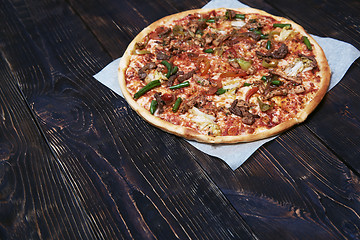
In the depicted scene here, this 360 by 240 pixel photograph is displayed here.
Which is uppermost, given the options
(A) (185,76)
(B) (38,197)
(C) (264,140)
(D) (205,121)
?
(A) (185,76)

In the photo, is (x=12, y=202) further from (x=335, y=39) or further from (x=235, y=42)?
(x=335, y=39)

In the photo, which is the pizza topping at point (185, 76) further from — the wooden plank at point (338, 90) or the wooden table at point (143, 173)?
the wooden plank at point (338, 90)

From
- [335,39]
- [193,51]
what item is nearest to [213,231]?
[193,51]

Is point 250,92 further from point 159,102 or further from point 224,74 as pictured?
point 159,102

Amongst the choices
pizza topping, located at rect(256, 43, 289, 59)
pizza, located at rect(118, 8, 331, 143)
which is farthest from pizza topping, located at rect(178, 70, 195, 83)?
pizza topping, located at rect(256, 43, 289, 59)

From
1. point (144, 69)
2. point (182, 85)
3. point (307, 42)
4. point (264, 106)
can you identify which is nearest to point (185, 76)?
point (182, 85)

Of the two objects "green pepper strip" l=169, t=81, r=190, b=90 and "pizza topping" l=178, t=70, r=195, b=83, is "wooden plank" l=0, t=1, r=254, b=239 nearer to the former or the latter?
"green pepper strip" l=169, t=81, r=190, b=90

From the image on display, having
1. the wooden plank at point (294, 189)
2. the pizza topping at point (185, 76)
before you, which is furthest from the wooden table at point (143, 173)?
the pizza topping at point (185, 76)
